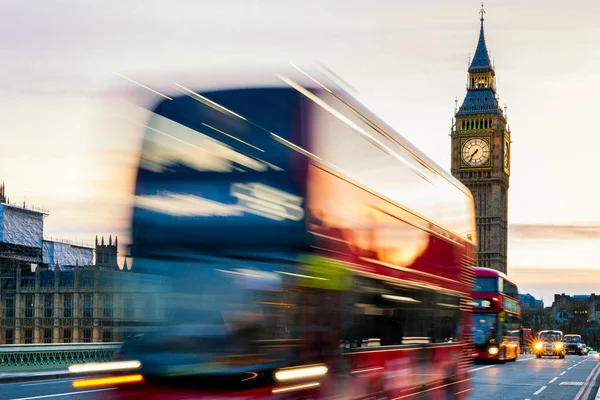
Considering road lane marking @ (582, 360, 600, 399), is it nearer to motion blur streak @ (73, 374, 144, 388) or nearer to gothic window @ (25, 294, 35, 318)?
motion blur streak @ (73, 374, 144, 388)

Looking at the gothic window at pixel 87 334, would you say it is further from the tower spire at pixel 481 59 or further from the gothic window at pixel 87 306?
the tower spire at pixel 481 59

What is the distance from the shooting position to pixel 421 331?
39.0 feet

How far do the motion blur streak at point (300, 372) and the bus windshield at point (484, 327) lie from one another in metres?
25.3

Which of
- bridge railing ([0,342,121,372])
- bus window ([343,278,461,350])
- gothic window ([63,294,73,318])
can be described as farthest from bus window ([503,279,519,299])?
gothic window ([63,294,73,318])

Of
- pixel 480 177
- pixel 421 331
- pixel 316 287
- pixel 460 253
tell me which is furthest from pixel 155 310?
pixel 480 177

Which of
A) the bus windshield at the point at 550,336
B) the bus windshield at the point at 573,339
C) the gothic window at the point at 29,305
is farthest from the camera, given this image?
the gothic window at the point at 29,305

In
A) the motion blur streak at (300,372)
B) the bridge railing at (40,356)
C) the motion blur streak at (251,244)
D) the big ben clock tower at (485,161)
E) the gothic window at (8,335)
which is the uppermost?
the big ben clock tower at (485,161)

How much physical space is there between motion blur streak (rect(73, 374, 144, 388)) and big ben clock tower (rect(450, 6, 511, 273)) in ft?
395

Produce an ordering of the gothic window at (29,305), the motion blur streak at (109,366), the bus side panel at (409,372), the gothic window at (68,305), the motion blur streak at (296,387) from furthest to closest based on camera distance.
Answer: the gothic window at (29,305) → the gothic window at (68,305) → the bus side panel at (409,372) → the motion blur streak at (109,366) → the motion blur streak at (296,387)

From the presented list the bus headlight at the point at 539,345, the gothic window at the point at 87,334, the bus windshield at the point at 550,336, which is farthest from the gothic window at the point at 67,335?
the bus headlight at the point at 539,345

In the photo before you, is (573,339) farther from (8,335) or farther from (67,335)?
(8,335)

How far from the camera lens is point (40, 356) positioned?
25.6m

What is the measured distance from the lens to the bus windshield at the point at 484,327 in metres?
33.4

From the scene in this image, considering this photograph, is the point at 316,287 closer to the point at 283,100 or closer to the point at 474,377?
the point at 283,100
